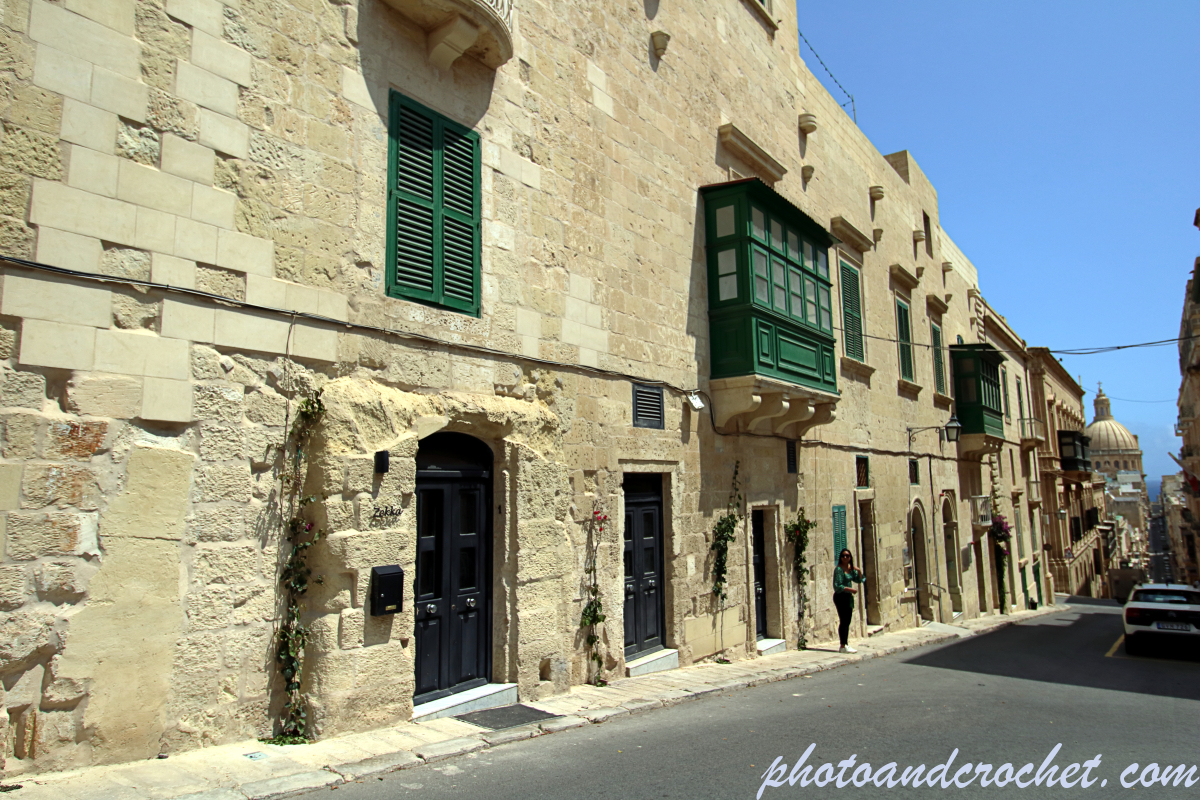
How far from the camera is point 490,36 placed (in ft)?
22.0

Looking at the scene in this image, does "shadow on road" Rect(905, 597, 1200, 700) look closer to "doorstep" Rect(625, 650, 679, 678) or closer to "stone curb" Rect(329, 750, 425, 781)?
"doorstep" Rect(625, 650, 679, 678)

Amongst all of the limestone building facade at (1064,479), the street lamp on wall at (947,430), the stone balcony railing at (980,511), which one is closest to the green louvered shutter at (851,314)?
the street lamp on wall at (947,430)

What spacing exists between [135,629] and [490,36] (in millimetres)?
5400

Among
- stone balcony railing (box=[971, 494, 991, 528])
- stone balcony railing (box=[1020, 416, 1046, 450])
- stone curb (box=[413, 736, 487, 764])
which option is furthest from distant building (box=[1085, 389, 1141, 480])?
stone curb (box=[413, 736, 487, 764])

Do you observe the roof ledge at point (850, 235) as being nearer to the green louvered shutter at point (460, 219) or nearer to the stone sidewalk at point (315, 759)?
the green louvered shutter at point (460, 219)

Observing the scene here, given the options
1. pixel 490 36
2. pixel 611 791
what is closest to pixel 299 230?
pixel 490 36

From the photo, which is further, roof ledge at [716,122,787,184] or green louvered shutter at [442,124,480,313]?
roof ledge at [716,122,787,184]

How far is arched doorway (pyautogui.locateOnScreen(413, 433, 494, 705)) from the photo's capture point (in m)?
6.17

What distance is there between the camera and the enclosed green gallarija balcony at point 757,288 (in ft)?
32.6

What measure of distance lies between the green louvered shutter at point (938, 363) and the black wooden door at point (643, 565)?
43.6 feet

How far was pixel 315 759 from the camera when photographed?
4.66 m

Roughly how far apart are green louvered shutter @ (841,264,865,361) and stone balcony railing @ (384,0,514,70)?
9439 mm

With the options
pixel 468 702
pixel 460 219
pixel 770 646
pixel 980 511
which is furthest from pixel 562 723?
pixel 980 511

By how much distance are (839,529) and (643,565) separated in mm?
5862
